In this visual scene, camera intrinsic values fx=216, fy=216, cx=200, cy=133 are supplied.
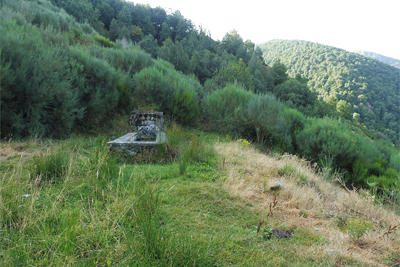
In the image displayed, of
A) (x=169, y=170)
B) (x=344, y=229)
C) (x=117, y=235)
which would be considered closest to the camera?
(x=117, y=235)

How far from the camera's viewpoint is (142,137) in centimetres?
629

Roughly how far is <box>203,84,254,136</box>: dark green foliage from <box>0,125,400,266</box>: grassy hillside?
5956mm

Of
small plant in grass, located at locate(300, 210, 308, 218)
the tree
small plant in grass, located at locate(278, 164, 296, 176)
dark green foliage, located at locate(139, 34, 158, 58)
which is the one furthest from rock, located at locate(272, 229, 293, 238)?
the tree

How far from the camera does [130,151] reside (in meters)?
5.24

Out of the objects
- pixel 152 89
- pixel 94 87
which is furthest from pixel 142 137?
pixel 152 89

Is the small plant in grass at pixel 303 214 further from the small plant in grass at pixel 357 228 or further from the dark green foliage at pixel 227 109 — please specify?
the dark green foliage at pixel 227 109

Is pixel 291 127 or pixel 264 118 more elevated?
pixel 264 118

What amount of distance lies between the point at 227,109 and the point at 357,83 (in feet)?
180

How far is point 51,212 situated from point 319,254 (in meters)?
2.83

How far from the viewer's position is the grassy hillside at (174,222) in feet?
5.93

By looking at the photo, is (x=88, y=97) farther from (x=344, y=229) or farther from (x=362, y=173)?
(x=362, y=173)

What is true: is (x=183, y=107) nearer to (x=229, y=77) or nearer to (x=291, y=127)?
(x=291, y=127)

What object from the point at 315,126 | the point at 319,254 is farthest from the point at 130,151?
the point at 315,126

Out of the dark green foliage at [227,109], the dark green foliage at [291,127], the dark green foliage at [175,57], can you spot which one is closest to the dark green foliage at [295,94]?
the dark green foliage at [175,57]
